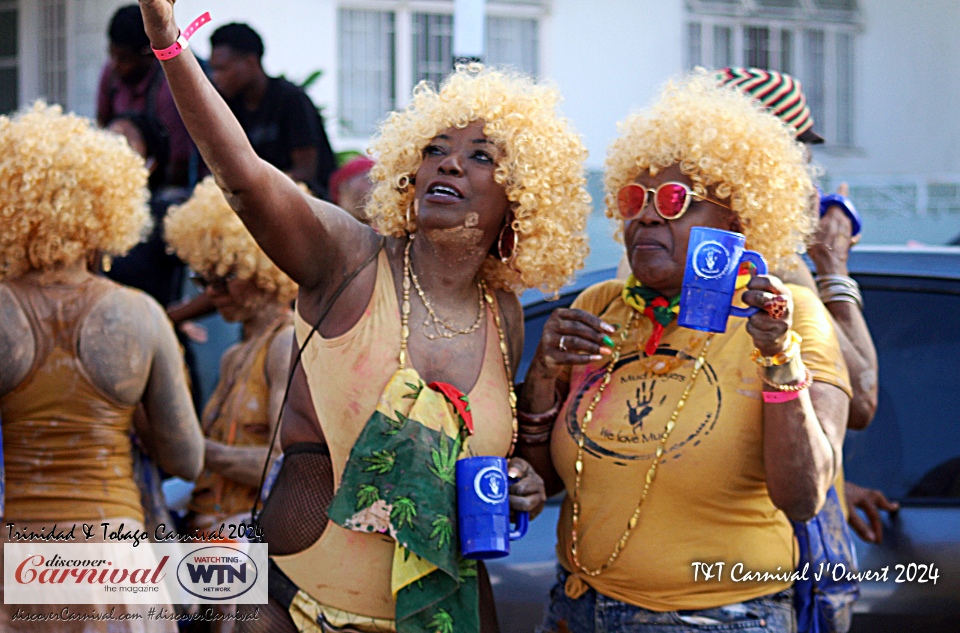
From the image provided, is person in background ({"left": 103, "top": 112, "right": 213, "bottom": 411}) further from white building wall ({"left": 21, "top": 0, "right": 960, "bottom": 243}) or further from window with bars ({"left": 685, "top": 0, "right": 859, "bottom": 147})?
window with bars ({"left": 685, "top": 0, "right": 859, "bottom": 147})

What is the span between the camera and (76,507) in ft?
10.1

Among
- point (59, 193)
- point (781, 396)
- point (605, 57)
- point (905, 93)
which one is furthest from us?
point (905, 93)

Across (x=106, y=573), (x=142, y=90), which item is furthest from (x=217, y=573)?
(x=142, y=90)

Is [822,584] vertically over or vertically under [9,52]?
under

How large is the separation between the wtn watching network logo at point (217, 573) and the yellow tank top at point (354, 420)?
182 mm

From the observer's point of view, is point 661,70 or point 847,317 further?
point 661,70

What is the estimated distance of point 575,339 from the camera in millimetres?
2701

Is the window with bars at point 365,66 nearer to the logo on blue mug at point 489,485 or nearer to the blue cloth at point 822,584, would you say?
the blue cloth at point 822,584

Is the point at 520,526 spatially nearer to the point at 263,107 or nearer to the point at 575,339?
the point at 575,339

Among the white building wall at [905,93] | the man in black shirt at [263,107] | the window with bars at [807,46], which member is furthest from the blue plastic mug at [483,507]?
the window with bars at [807,46]

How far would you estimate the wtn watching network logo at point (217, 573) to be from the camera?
8.95 ft

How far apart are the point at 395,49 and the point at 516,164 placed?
31.5ft

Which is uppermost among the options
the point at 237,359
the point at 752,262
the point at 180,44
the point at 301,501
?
the point at 180,44

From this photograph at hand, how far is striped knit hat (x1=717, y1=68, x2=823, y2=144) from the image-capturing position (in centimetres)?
363
